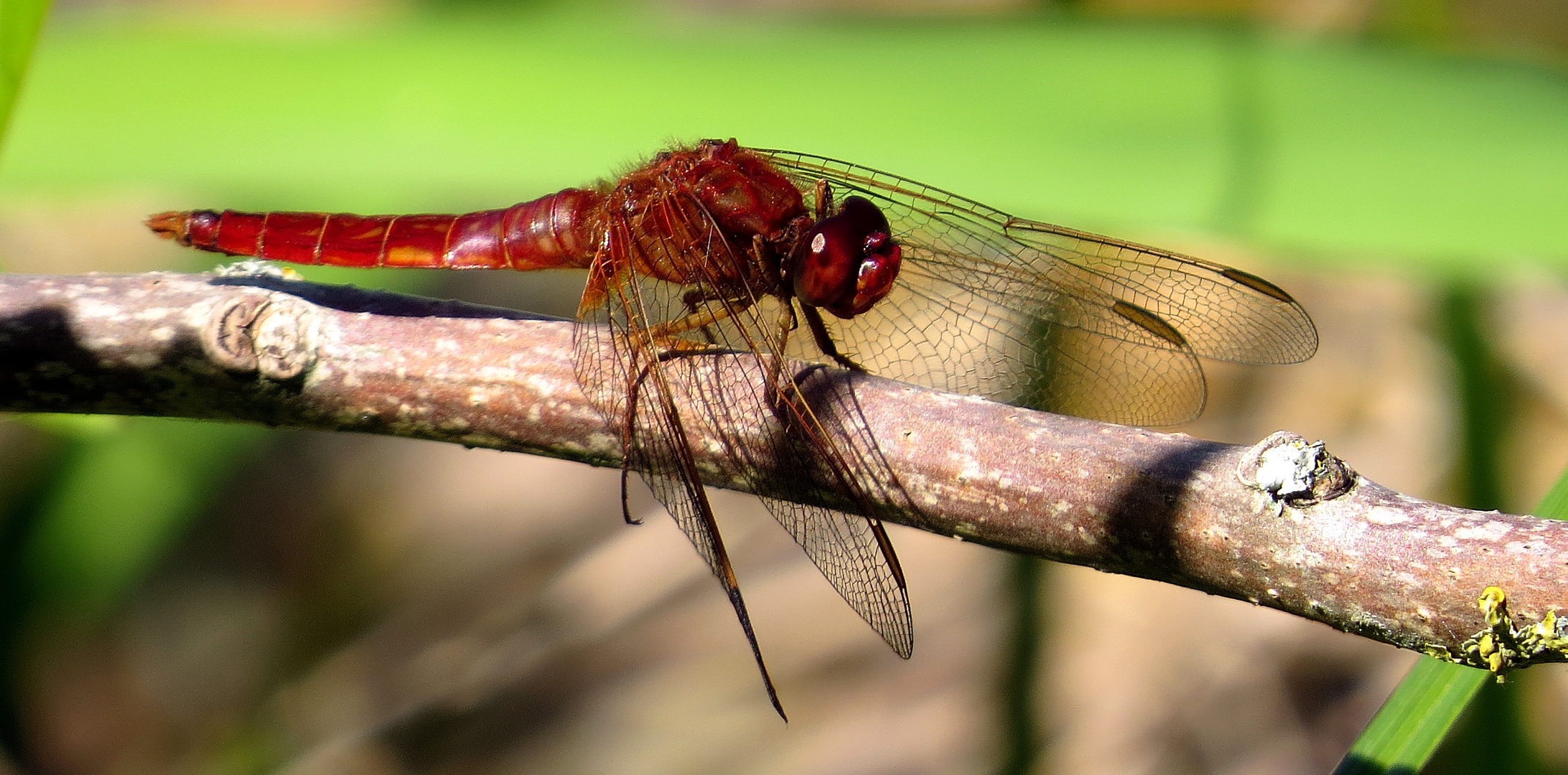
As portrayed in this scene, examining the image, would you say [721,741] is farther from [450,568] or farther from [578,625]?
[450,568]

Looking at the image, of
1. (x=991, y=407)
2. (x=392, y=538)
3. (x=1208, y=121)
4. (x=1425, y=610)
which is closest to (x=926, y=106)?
(x=1208, y=121)

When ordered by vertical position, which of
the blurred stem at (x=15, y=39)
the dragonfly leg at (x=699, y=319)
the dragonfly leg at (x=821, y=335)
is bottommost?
the dragonfly leg at (x=821, y=335)

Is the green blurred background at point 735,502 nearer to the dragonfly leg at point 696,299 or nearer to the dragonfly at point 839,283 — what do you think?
the dragonfly at point 839,283

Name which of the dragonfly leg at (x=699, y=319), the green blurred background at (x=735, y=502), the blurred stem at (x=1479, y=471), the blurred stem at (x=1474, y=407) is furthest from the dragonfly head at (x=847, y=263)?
the blurred stem at (x=1474, y=407)

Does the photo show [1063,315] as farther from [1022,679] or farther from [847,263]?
[1022,679]

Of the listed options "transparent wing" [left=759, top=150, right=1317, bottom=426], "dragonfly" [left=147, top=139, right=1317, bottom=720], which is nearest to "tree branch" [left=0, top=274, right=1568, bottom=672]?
"dragonfly" [left=147, top=139, right=1317, bottom=720]

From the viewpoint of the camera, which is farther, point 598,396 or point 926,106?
point 926,106

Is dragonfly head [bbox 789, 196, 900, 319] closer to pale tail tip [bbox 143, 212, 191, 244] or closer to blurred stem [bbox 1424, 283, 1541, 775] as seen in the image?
pale tail tip [bbox 143, 212, 191, 244]
